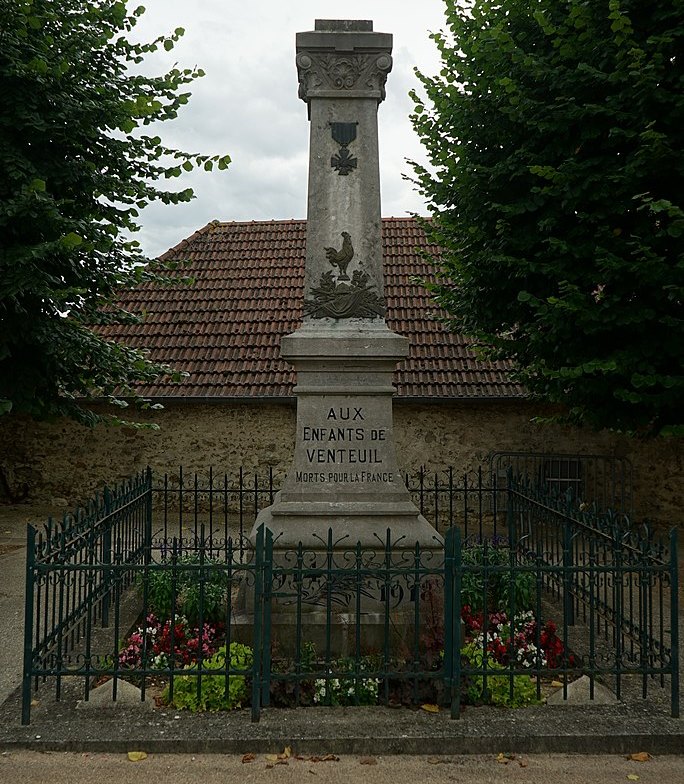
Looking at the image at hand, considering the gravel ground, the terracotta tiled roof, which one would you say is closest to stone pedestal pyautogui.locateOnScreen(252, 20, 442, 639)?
the gravel ground

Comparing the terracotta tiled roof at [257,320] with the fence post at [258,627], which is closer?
the fence post at [258,627]

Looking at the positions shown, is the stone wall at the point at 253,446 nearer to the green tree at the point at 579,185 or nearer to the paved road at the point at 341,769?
the green tree at the point at 579,185

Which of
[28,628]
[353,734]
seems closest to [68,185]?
[28,628]

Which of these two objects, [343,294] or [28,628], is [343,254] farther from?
[28,628]

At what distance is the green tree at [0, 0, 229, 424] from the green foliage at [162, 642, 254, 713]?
3.57m

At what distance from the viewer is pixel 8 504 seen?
1154 cm

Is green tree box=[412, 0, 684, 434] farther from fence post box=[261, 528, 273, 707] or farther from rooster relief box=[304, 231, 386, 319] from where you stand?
fence post box=[261, 528, 273, 707]

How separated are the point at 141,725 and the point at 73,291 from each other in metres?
4.08

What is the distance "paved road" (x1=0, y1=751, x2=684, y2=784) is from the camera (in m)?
3.26

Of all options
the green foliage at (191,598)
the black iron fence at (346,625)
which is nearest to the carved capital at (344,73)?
the black iron fence at (346,625)

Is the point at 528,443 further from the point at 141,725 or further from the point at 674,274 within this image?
the point at 141,725

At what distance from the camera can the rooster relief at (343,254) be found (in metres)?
5.08

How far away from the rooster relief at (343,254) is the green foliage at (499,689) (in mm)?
2879

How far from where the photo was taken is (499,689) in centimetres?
407
